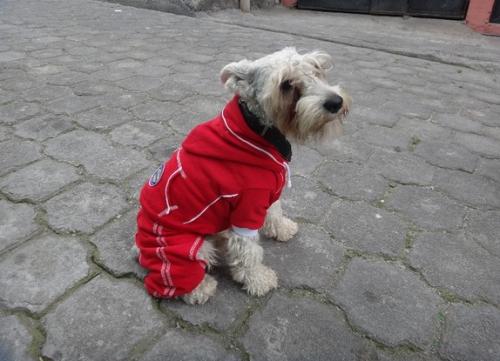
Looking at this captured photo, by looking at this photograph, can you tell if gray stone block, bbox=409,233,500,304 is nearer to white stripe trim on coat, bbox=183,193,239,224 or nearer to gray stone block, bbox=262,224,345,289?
gray stone block, bbox=262,224,345,289

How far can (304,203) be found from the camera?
3166 mm

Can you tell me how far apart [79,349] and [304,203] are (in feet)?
6.18

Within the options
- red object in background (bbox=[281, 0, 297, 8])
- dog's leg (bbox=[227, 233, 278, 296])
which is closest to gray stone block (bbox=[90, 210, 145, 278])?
dog's leg (bbox=[227, 233, 278, 296])

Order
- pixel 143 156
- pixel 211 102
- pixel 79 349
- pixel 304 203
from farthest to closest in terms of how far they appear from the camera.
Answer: pixel 211 102, pixel 143 156, pixel 304 203, pixel 79 349

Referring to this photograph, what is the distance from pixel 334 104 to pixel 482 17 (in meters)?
9.33

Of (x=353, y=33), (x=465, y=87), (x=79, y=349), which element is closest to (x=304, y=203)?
(x=79, y=349)

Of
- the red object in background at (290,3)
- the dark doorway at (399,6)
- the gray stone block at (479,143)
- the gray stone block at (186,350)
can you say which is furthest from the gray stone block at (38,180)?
the red object in background at (290,3)

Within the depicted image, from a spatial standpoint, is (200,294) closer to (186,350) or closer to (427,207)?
(186,350)

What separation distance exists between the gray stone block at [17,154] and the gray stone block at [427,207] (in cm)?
315

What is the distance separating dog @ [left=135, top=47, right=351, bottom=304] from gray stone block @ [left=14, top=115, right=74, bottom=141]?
2.26 metres

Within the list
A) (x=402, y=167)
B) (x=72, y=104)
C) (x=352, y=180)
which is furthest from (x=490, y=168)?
(x=72, y=104)

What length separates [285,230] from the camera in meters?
2.75

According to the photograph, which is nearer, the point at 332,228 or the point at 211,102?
the point at 332,228

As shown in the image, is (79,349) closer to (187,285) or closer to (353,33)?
(187,285)
